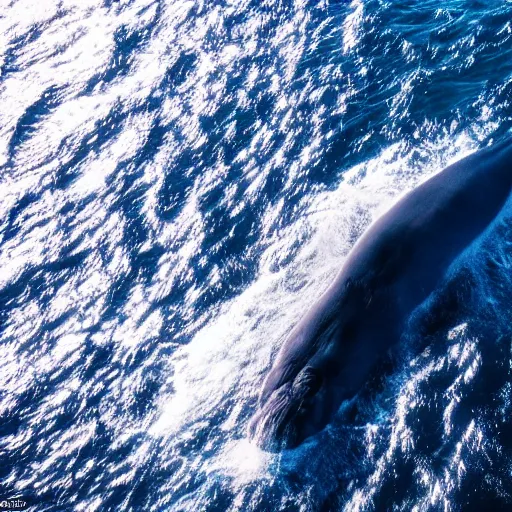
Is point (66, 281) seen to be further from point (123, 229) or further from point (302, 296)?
point (302, 296)

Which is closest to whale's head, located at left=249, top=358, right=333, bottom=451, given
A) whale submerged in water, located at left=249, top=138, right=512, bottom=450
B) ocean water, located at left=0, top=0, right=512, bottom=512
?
whale submerged in water, located at left=249, top=138, right=512, bottom=450

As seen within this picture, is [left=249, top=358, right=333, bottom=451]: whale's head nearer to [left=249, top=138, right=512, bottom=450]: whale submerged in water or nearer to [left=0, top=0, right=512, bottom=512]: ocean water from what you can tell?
[left=249, top=138, right=512, bottom=450]: whale submerged in water

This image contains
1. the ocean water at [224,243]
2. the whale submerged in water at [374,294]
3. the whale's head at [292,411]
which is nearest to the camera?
the ocean water at [224,243]

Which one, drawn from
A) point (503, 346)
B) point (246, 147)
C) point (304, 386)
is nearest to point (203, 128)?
point (246, 147)

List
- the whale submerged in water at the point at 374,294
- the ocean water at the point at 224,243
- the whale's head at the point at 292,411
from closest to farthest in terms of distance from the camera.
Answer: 1. the ocean water at the point at 224,243
2. the whale's head at the point at 292,411
3. the whale submerged in water at the point at 374,294

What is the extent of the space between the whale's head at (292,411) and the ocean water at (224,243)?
27 cm

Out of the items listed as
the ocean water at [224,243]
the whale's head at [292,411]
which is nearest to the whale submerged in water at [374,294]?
the whale's head at [292,411]

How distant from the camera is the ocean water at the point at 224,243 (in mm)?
10852

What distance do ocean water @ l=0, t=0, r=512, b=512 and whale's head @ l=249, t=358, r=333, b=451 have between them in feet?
0.89

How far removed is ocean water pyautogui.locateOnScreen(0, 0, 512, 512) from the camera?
10.9 meters

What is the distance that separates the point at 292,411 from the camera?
1105 centimetres

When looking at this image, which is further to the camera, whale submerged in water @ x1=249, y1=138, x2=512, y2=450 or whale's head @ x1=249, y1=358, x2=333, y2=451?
whale submerged in water @ x1=249, y1=138, x2=512, y2=450

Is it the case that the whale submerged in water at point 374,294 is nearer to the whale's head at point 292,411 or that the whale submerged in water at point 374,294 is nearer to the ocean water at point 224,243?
the whale's head at point 292,411

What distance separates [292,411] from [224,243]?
513 cm
